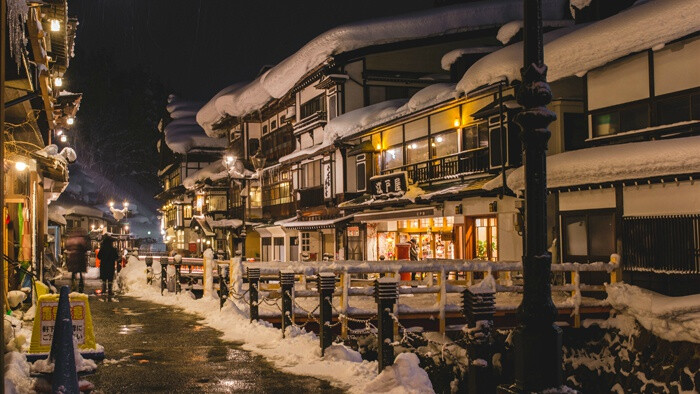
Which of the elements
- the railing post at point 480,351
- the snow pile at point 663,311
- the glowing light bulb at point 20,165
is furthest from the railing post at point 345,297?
the glowing light bulb at point 20,165

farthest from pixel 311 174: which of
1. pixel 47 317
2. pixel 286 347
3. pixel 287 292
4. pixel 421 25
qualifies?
pixel 47 317

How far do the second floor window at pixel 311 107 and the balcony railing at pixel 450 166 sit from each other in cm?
1048

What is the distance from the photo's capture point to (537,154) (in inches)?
276

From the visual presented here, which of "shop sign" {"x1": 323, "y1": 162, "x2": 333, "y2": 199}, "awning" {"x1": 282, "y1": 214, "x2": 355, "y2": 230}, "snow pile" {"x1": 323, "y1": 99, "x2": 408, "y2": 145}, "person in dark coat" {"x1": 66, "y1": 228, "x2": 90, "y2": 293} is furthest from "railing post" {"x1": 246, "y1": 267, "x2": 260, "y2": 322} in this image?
"shop sign" {"x1": 323, "y1": 162, "x2": 333, "y2": 199}

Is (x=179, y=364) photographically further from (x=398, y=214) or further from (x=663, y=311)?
(x=398, y=214)

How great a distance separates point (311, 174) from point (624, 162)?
2694 centimetres

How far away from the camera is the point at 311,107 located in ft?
137

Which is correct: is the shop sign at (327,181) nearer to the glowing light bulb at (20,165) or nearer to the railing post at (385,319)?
the glowing light bulb at (20,165)

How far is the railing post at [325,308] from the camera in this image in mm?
11453

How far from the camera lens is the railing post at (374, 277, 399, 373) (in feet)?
31.7

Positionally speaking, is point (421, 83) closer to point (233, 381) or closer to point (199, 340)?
point (199, 340)

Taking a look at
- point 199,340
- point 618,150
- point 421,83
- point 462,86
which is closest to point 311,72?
point 421,83

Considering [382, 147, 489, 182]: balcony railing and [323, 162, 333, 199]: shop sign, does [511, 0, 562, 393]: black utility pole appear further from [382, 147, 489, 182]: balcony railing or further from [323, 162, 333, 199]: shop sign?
[323, 162, 333, 199]: shop sign

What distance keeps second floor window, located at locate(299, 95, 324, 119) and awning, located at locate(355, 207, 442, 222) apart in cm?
879
